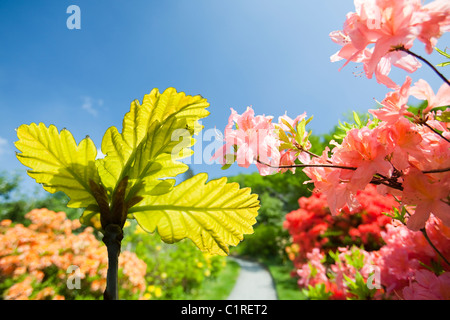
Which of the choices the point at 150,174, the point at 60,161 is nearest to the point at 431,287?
the point at 150,174

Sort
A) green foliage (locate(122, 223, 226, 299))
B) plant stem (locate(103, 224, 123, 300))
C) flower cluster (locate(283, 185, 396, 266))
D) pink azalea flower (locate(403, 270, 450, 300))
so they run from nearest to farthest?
plant stem (locate(103, 224, 123, 300)) < pink azalea flower (locate(403, 270, 450, 300)) < flower cluster (locate(283, 185, 396, 266)) < green foliage (locate(122, 223, 226, 299))

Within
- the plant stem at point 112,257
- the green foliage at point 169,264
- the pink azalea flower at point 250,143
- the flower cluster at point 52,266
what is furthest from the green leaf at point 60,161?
the green foliage at point 169,264

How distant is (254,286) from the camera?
24.2 ft

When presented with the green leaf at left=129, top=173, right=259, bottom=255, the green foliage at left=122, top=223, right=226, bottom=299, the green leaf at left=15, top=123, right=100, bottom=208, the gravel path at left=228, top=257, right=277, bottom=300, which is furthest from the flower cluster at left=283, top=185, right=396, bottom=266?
the green leaf at left=15, top=123, right=100, bottom=208

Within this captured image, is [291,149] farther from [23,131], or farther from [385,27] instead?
[23,131]

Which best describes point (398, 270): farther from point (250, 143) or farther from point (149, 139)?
point (149, 139)

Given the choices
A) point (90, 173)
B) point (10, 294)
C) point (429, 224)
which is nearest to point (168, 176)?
point (90, 173)

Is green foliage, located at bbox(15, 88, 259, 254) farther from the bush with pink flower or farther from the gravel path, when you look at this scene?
the gravel path

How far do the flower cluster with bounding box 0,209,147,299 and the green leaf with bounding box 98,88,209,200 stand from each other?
318cm

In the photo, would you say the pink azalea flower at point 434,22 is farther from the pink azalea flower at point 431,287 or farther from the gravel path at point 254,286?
the gravel path at point 254,286

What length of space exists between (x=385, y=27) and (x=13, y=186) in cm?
1876

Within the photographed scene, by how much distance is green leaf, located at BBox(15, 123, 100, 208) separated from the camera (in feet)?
1.41

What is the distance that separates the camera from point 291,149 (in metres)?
0.76
